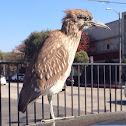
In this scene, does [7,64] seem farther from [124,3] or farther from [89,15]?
[124,3]

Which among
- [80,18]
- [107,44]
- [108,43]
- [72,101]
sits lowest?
[72,101]

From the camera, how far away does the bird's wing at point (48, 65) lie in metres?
2.57

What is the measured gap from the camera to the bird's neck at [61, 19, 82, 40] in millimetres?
2727

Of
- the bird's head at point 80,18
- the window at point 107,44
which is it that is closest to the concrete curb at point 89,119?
the bird's head at point 80,18

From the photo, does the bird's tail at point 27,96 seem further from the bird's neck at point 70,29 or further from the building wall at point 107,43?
the building wall at point 107,43

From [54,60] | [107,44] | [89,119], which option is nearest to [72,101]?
[54,60]

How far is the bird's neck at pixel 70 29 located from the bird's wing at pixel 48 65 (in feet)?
0.44

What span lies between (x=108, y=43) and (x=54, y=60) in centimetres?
2918

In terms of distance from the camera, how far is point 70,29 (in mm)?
2723

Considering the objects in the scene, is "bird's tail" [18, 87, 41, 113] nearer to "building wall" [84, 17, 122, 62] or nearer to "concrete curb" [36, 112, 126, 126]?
"concrete curb" [36, 112, 126, 126]

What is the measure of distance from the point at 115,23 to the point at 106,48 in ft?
12.8

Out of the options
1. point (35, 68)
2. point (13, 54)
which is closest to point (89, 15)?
point (35, 68)

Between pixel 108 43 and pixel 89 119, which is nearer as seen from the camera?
pixel 89 119

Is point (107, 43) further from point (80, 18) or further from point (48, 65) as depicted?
point (48, 65)
